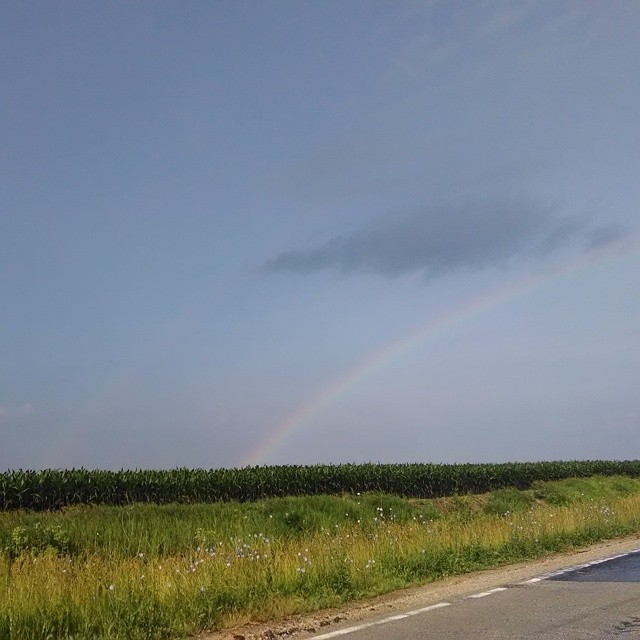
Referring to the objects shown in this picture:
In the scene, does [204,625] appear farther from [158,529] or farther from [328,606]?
[158,529]

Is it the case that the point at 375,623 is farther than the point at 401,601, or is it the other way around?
the point at 401,601

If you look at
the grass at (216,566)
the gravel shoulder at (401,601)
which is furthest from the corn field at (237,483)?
the gravel shoulder at (401,601)

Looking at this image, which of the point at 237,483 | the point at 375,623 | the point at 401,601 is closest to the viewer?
the point at 375,623

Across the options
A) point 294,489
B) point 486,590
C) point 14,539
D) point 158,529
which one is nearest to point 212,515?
point 158,529

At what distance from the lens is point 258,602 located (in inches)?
367

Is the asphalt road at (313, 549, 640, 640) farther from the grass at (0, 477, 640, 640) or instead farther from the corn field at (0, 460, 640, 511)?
the corn field at (0, 460, 640, 511)

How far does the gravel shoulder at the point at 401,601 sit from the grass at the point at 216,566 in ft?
0.92

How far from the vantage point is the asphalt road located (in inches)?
302

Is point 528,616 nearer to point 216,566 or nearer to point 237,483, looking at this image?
point 216,566

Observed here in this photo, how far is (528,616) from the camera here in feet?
28.1

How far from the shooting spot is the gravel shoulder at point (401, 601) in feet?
27.0

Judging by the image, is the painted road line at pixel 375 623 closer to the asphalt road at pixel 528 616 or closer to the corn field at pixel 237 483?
the asphalt road at pixel 528 616

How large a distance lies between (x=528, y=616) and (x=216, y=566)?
432cm

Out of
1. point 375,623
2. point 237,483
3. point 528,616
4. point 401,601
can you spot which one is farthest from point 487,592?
point 237,483
